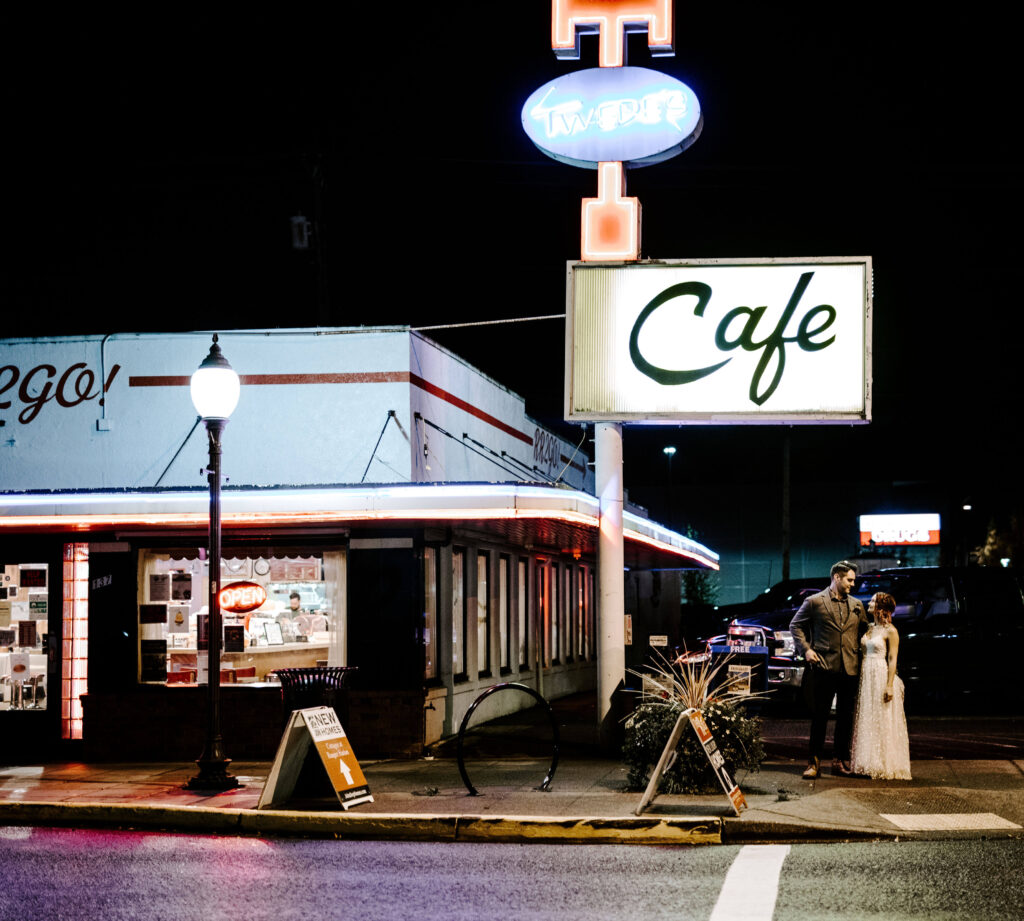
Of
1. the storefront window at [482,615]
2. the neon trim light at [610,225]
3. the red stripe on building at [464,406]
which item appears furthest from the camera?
the storefront window at [482,615]

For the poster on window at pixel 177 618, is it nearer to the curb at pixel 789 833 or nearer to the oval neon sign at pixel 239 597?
the oval neon sign at pixel 239 597

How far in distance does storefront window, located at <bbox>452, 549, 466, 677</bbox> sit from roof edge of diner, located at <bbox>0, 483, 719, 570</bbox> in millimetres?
3127

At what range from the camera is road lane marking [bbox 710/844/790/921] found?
6.64 m

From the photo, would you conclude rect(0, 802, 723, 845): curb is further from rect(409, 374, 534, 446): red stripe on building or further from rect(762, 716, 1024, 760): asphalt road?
rect(409, 374, 534, 446): red stripe on building

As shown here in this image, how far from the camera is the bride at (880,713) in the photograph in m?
11.2

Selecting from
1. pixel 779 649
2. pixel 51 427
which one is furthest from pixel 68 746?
pixel 779 649

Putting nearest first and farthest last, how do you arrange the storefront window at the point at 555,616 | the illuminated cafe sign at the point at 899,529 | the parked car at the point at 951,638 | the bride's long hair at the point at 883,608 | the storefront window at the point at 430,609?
1. the bride's long hair at the point at 883,608
2. the storefront window at the point at 430,609
3. the parked car at the point at 951,638
4. the storefront window at the point at 555,616
5. the illuminated cafe sign at the point at 899,529

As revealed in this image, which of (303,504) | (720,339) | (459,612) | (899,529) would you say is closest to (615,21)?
(720,339)

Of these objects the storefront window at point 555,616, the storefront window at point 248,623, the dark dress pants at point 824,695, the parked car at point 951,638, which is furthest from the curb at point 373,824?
the storefront window at point 555,616

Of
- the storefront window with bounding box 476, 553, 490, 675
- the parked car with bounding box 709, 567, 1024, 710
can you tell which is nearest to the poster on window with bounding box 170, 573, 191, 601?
the storefront window with bounding box 476, 553, 490, 675

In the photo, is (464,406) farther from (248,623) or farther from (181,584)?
(181,584)

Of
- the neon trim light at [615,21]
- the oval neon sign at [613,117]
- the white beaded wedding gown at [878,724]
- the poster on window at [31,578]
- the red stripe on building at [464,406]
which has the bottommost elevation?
the white beaded wedding gown at [878,724]

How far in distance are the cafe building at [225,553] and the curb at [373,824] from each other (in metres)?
3.55

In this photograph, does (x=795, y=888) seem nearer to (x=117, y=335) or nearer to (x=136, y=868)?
(x=136, y=868)
